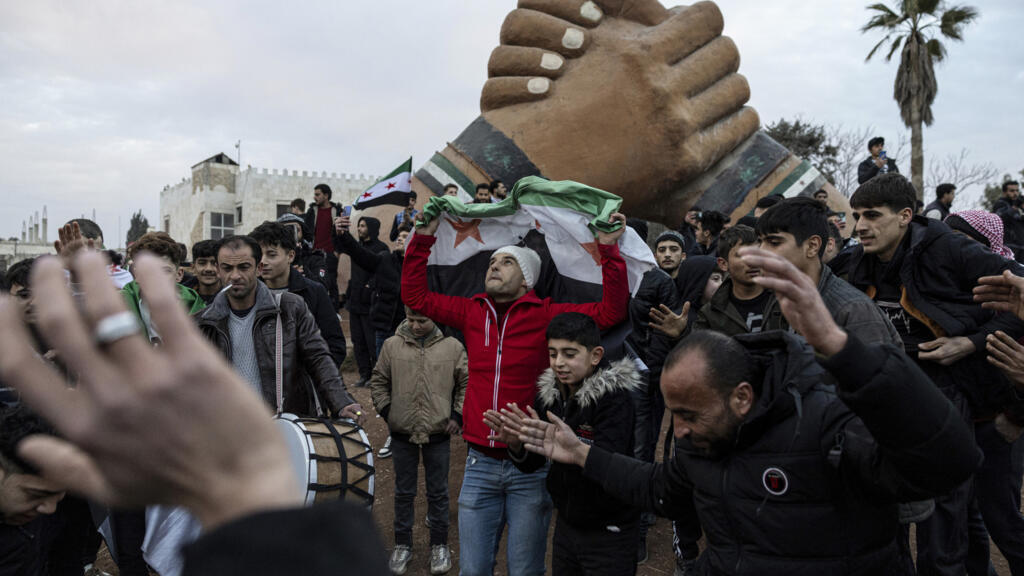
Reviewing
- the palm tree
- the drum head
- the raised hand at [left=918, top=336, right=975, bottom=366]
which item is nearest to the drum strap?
the drum head

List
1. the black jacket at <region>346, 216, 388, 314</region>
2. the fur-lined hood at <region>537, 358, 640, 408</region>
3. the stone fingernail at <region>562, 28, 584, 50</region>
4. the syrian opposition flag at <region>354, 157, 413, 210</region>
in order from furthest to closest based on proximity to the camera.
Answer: the stone fingernail at <region>562, 28, 584, 50</region> < the black jacket at <region>346, 216, 388, 314</region> < the syrian opposition flag at <region>354, 157, 413, 210</region> < the fur-lined hood at <region>537, 358, 640, 408</region>

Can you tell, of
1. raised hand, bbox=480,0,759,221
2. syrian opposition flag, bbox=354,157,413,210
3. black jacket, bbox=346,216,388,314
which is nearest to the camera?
syrian opposition flag, bbox=354,157,413,210

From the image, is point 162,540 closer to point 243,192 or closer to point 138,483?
point 138,483

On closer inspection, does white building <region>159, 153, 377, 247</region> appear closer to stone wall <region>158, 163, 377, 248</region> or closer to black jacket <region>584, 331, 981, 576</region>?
stone wall <region>158, 163, 377, 248</region>

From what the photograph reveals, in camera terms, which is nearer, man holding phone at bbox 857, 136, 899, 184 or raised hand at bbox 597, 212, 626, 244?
raised hand at bbox 597, 212, 626, 244

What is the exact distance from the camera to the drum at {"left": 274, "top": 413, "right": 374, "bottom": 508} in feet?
9.35

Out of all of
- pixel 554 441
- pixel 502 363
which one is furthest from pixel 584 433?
pixel 502 363

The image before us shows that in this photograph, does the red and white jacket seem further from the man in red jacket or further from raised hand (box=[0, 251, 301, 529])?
raised hand (box=[0, 251, 301, 529])

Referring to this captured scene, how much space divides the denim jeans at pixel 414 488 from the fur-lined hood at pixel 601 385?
5.01 ft

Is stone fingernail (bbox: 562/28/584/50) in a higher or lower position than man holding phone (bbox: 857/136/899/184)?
higher

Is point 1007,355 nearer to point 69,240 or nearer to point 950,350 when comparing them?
point 950,350

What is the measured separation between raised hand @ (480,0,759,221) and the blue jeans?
6.70m

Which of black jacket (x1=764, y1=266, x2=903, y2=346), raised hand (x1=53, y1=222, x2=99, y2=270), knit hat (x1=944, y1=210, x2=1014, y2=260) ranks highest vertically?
knit hat (x1=944, y1=210, x2=1014, y2=260)

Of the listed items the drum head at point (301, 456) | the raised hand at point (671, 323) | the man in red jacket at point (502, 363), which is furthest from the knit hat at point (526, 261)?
the drum head at point (301, 456)
